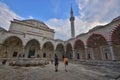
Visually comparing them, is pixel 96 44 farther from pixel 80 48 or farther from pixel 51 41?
pixel 51 41

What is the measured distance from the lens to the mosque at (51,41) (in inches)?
462

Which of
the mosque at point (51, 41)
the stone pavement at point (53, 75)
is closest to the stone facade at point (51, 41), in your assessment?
the mosque at point (51, 41)

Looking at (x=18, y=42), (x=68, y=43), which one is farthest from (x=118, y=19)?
(x=18, y=42)

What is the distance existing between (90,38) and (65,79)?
12566 millimetres

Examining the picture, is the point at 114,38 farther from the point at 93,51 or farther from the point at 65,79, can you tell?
the point at 65,79

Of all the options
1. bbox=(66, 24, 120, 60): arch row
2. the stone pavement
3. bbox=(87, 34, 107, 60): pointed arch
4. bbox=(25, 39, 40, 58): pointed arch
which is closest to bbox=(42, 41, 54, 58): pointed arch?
bbox=(25, 39, 40, 58): pointed arch

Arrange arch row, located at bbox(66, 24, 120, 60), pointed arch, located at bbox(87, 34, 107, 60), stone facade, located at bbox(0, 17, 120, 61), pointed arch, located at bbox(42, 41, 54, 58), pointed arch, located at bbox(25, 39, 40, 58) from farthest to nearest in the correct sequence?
1. pointed arch, located at bbox(42, 41, 54, 58)
2. pointed arch, located at bbox(25, 39, 40, 58)
3. pointed arch, located at bbox(87, 34, 107, 60)
4. stone facade, located at bbox(0, 17, 120, 61)
5. arch row, located at bbox(66, 24, 120, 60)

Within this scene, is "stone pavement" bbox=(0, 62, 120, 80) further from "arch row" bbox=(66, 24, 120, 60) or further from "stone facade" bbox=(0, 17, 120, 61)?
"arch row" bbox=(66, 24, 120, 60)

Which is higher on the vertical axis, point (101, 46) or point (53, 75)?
point (101, 46)

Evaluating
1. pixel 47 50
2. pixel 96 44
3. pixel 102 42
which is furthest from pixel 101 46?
pixel 47 50

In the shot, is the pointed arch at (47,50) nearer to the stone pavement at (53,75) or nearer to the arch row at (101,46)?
the arch row at (101,46)

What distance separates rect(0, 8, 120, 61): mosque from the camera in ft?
38.5

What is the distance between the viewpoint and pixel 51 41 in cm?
1988

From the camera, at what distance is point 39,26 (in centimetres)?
2295
